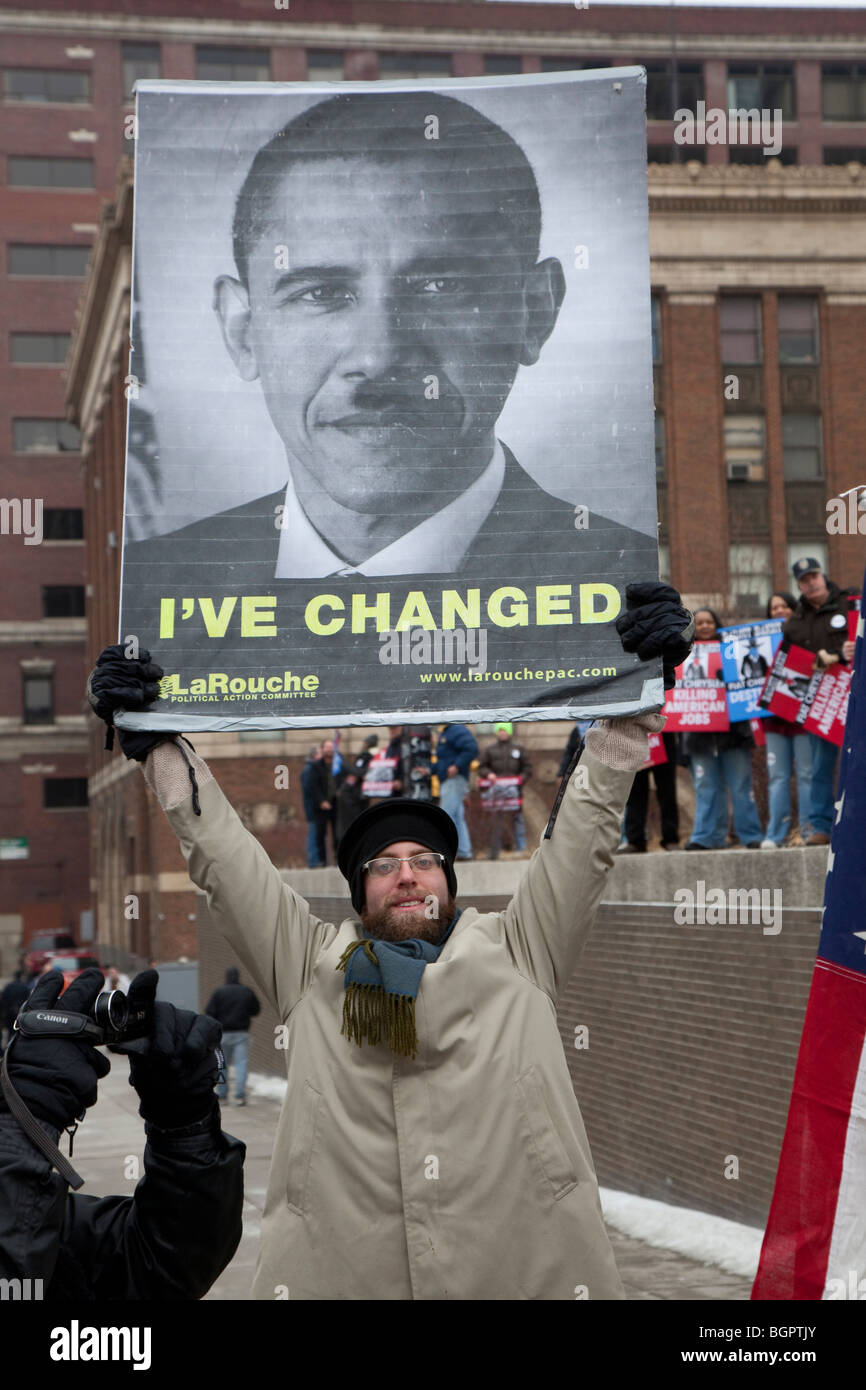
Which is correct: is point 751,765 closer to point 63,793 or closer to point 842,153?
point 842,153

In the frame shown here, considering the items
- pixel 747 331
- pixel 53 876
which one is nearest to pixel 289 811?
pixel 747 331

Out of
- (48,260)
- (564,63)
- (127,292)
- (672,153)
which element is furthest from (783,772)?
(48,260)

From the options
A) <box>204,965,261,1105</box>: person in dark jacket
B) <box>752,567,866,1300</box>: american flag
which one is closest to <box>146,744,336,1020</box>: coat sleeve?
<box>752,567,866,1300</box>: american flag

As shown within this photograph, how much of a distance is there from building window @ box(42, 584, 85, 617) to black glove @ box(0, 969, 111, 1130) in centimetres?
6619

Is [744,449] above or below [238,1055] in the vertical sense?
above

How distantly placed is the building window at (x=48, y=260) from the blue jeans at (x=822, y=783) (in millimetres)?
→ 60093

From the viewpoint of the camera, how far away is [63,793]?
221 feet

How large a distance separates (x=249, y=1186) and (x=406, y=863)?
1153 cm

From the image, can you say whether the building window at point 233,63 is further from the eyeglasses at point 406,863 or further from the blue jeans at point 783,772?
the eyeglasses at point 406,863

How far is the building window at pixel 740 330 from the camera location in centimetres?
4581

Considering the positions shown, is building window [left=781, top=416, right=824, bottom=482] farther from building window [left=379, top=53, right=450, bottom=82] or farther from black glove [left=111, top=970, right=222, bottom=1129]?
black glove [left=111, top=970, right=222, bottom=1129]

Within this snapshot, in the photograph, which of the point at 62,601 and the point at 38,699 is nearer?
the point at 38,699

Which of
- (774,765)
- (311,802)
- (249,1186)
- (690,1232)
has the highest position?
(311,802)
